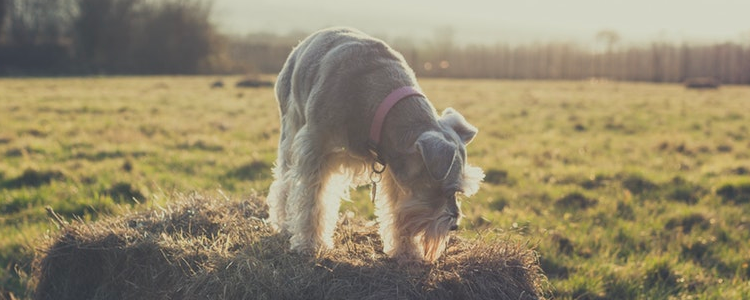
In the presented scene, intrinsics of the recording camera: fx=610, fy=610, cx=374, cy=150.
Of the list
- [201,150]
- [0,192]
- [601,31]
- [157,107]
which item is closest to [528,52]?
[601,31]

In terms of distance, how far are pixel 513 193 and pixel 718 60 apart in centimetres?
5011

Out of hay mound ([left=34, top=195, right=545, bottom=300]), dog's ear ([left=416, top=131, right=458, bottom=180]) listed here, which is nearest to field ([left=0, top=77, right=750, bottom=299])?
hay mound ([left=34, top=195, right=545, bottom=300])

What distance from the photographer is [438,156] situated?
357 centimetres

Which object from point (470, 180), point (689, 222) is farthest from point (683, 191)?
point (470, 180)

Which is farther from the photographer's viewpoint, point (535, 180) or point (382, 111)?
point (535, 180)

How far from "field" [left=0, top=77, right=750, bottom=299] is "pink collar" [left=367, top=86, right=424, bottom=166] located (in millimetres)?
1277

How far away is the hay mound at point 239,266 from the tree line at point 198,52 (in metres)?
40.1

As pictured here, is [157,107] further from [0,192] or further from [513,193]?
[513,193]

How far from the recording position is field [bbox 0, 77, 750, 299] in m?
5.23

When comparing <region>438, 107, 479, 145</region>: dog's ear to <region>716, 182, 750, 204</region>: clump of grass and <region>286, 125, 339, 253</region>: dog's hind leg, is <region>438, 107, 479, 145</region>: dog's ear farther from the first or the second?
<region>716, 182, 750, 204</region>: clump of grass

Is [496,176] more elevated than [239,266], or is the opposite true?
[239,266]

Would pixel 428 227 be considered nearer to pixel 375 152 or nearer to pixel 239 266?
pixel 375 152

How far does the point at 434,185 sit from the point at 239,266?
1.27 meters

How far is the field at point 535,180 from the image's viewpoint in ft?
17.2
